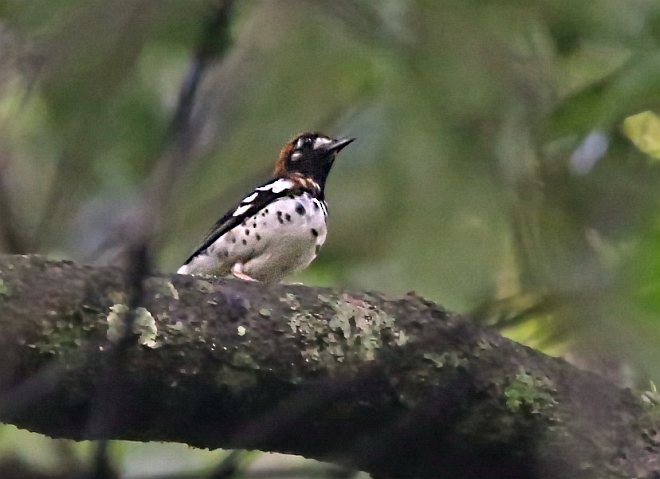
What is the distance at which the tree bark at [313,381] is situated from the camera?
2564 mm

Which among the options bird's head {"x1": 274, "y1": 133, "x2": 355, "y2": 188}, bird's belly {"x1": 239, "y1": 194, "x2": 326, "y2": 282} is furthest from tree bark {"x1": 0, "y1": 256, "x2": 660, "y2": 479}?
bird's head {"x1": 274, "y1": 133, "x2": 355, "y2": 188}

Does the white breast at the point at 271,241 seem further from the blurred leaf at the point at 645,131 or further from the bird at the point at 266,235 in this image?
the blurred leaf at the point at 645,131

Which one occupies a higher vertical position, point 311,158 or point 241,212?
point 311,158

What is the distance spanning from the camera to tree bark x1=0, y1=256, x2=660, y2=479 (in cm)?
256

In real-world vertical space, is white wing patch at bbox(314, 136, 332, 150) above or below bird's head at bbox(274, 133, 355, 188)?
above

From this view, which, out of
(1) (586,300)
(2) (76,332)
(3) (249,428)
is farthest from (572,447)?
(1) (586,300)

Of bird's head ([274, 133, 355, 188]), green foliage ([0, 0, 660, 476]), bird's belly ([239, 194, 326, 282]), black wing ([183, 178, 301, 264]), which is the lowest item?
green foliage ([0, 0, 660, 476])

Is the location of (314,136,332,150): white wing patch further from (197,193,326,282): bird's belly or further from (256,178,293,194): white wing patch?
(197,193,326,282): bird's belly

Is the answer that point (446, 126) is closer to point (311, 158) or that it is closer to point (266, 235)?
point (266, 235)

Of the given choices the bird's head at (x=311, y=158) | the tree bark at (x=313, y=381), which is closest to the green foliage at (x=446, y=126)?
the tree bark at (x=313, y=381)

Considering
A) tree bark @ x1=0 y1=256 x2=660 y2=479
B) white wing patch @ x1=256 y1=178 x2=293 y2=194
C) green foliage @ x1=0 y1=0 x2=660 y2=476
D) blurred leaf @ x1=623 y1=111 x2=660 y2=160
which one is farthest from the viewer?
white wing patch @ x1=256 y1=178 x2=293 y2=194

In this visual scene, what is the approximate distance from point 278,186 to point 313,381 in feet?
7.92

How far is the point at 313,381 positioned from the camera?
2842mm

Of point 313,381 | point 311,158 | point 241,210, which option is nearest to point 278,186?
point 241,210
